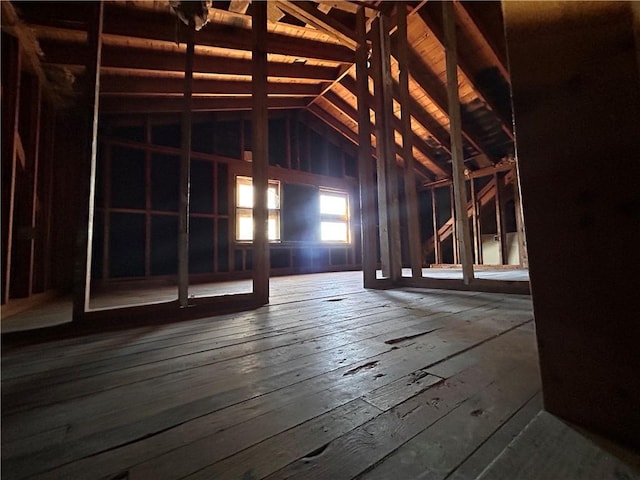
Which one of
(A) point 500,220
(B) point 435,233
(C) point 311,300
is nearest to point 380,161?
(C) point 311,300

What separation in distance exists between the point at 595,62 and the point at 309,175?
5552 mm

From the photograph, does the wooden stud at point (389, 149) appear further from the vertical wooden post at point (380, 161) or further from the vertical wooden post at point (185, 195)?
the vertical wooden post at point (185, 195)

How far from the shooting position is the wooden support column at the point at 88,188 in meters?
1.42

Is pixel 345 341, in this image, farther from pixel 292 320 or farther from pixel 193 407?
pixel 193 407

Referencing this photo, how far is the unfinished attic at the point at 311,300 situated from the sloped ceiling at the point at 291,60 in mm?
32

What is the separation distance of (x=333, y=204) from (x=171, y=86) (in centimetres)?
380

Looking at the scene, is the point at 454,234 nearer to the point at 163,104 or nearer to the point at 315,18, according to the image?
the point at 315,18

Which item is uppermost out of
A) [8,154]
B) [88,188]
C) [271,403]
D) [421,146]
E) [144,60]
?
[421,146]

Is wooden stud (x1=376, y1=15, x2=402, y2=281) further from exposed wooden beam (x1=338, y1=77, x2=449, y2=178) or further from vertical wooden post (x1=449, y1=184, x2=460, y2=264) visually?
vertical wooden post (x1=449, y1=184, x2=460, y2=264)

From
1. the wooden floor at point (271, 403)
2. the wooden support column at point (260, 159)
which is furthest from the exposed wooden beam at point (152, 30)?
the wooden floor at point (271, 403)

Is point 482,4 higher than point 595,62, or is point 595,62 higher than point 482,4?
point 482,4

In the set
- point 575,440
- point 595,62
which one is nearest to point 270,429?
point 575,440

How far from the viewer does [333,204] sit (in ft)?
20.9

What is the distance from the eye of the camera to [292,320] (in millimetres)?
1507
